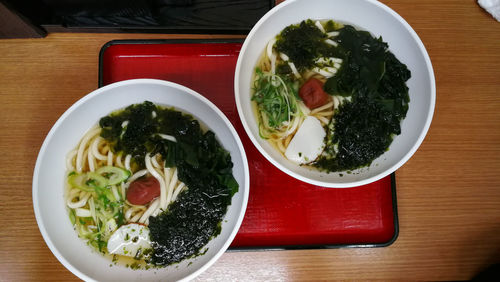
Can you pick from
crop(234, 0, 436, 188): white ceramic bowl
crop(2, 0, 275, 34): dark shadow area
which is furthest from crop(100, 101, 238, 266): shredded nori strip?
crop(2, 0, 275, 34): dark shadow area

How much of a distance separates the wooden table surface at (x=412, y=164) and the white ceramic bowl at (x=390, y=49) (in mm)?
374

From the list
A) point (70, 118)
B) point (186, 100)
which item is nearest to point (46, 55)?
point (70, 118)

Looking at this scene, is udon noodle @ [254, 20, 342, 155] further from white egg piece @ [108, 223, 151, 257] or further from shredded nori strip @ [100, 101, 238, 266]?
white egg piece @ [108, 223, 151, 257]

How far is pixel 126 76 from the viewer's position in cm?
172

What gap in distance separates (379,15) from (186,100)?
89cm

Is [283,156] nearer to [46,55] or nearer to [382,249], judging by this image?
[382,249]

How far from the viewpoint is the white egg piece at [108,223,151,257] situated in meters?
1.46

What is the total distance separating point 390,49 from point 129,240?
1.39 metres

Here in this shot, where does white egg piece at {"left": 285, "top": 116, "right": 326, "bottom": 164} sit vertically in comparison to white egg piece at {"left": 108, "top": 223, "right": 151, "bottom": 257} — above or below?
above

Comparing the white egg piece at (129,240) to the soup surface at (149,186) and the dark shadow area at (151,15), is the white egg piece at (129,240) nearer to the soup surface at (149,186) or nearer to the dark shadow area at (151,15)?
the soup surface at (149,186)

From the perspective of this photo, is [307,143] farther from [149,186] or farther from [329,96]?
[149,186]

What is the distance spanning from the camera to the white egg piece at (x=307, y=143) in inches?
60.4

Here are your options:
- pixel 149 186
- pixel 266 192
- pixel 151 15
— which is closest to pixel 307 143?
pixel 266 192

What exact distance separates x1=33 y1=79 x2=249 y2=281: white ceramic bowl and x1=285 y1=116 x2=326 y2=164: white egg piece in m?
0.28
